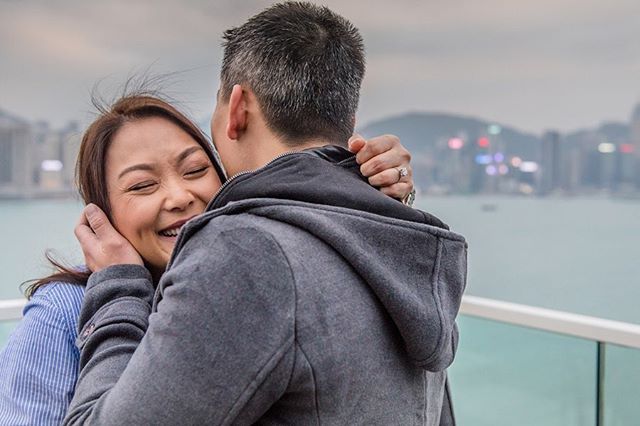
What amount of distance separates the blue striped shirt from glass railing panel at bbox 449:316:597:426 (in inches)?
84.9

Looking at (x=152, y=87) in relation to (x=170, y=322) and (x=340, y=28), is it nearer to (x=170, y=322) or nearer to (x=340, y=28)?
(x=340, y=28)

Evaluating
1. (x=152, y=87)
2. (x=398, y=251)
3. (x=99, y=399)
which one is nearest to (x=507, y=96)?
(x=152, y=87)

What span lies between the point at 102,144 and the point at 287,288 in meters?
0.70

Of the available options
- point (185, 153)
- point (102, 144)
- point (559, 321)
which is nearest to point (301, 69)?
point (185, 153)

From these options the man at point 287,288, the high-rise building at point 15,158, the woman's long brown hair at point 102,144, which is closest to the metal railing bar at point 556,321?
the high-rise building at point 15,158

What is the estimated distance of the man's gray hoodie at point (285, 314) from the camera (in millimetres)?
732

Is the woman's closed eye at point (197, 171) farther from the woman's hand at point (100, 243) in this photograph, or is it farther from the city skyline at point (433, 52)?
the city skyline at point (433, 52)

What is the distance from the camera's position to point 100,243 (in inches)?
44.3

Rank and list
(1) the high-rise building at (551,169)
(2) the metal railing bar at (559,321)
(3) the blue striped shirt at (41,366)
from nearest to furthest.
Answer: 1. (3) the blue striped shirt at (41,366)
2. (2) the metal railing bar at (559,321)
3. (1) the high-rise building at (551,169)

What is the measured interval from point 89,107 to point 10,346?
1.90ft

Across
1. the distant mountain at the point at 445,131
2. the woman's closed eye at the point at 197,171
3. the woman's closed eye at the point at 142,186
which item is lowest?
the woman's closed eye at the point at 142,186

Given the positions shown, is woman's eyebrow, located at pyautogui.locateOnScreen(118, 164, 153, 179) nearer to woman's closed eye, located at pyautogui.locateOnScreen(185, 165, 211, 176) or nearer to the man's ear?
woman's closed eye, located at pyautogui.locateOnScreen(185, 165, 211, 176)

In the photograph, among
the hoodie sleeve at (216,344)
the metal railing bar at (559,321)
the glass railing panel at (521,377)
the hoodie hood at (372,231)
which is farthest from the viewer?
the glass railing panel at (521,377)

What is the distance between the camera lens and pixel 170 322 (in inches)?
29.1
